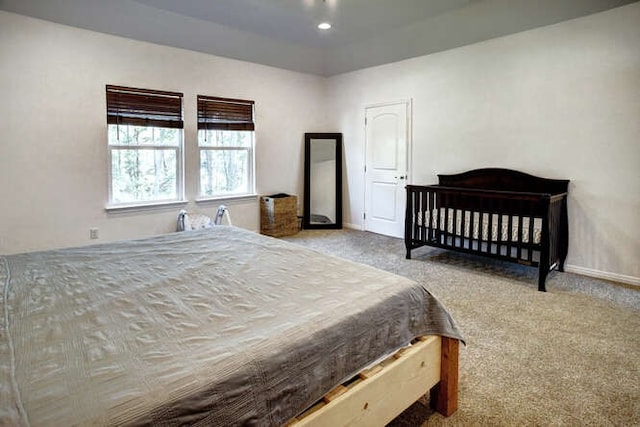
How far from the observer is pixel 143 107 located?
4.57m

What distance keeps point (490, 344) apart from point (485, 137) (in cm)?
299

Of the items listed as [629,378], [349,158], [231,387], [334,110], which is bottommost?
[629,378]

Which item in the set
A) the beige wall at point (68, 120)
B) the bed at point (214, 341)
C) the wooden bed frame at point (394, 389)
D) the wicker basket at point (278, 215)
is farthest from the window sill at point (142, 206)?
the wooden bed frame at point (394, 389)

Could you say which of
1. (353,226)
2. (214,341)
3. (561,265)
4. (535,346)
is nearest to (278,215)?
(353,226)

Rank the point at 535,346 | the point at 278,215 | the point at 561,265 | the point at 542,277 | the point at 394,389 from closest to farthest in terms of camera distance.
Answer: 1. the point at 394,389
2. the point at 535,346
3. the point at 542,277
4. the point at 561,265
5. the point at 278,215

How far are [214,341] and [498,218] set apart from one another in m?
3.54

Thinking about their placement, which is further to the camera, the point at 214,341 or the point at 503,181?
the point at 503,181

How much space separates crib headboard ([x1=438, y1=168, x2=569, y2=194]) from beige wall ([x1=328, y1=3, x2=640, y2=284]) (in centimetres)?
10

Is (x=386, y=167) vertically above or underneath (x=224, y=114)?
underneath

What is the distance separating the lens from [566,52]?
4020mm

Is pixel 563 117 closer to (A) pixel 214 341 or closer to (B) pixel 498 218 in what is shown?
(B) pixel 498 218

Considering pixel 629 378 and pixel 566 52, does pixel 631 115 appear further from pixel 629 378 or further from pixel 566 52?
pixel 629 378

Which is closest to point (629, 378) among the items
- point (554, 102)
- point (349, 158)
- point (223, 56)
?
point (554, 102)

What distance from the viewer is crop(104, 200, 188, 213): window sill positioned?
14.6ft
